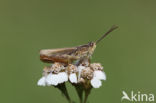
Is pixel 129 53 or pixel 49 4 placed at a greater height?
pixel 49 4

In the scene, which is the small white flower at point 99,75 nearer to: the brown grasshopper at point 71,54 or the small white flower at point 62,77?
the brown grasshopper at point 71,54

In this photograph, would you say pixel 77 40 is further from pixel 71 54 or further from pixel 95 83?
pixel 95 83

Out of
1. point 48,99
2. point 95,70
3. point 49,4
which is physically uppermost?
point 49,4

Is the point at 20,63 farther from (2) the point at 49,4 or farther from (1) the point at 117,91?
(2) the point at 49,4

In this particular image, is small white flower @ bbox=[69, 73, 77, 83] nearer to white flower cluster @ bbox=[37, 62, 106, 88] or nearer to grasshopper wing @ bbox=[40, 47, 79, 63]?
white flower cluster @ bbox=[37, 62, 106, 88]

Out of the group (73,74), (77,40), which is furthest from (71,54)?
(77,40)

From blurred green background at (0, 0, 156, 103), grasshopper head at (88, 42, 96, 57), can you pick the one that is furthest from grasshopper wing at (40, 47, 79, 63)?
blurred green background at (0, 0, 156, 103)

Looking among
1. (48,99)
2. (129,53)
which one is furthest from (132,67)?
(48,99)
